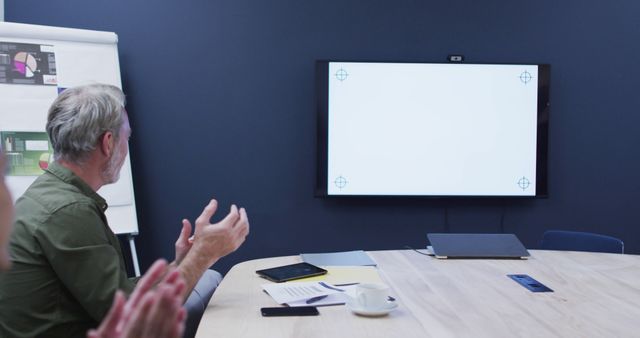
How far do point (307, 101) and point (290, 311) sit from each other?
7.41ft

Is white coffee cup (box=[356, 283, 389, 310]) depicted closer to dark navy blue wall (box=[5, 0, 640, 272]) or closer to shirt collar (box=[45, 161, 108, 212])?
shirt collar (box=[45, 161, 108, 212])

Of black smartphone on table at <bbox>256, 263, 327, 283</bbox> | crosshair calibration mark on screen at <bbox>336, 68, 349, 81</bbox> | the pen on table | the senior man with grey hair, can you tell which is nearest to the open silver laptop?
black smartphone on table at <bbox>256, 263, 327, 283</bbox>

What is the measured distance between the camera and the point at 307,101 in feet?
11.8

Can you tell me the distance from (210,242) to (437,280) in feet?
2.58

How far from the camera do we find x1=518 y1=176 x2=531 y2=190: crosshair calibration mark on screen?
3.56m

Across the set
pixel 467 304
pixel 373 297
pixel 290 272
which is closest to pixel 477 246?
pixel 467 304

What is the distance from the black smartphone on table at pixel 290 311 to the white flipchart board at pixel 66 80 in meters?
1.99

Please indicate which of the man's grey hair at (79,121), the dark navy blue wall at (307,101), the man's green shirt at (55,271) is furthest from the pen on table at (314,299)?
the dark navy blue wall at (307,101)

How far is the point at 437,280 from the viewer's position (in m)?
1.86

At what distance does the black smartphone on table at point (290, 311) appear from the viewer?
148cm

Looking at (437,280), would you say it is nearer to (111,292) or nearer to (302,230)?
(111,292)

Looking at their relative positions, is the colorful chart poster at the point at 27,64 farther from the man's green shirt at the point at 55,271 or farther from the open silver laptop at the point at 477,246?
the open silver laptop at the point at 477,246

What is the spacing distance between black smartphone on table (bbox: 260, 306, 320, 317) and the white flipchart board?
199 cm

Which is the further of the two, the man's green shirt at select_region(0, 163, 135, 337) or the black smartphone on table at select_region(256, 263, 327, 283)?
the black smartphone on table at select_region(256, 263, 327, 283)
